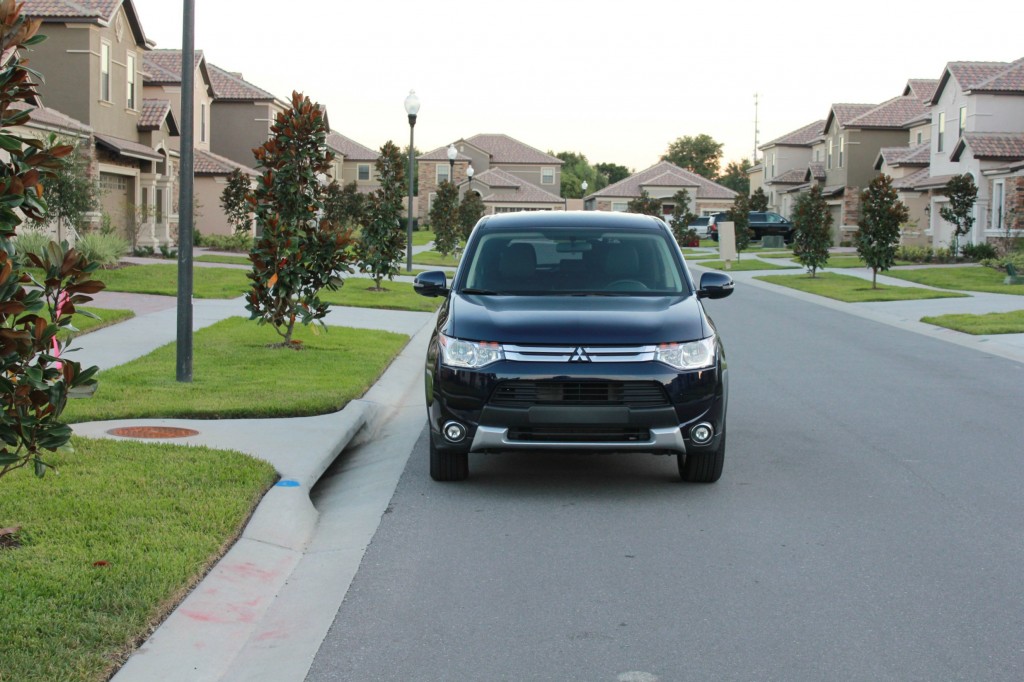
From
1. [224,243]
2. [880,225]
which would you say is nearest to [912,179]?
[880,225]

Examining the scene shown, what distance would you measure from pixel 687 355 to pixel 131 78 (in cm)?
3324

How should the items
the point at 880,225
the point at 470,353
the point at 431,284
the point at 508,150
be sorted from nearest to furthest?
the point at 470,353
the point at 431,284
the point at 880,225
the point at 508,150

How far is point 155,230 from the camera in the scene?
1597 inches

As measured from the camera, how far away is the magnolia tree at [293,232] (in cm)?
1472

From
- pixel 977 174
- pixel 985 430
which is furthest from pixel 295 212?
pixel 977 174

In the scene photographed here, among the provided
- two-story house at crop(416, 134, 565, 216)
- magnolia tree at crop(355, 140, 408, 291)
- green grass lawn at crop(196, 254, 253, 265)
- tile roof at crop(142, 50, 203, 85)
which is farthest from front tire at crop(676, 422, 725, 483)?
two-story house at crop(416, 134, 565, 216)

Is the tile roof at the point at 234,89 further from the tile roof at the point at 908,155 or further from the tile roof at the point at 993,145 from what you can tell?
the tile roof at the point at 993,145

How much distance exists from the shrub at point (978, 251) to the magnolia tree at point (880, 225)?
40.6ft

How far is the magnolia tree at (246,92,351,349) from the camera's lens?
14.7 meters

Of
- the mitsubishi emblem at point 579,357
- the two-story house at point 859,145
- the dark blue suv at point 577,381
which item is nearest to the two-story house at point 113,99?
the dark blue suv at point 577,381

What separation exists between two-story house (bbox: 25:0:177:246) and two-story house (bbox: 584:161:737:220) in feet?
181

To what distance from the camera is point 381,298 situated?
24.7 meters

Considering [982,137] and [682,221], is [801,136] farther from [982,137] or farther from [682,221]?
[982,137]

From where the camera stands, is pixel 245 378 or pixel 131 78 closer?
pixel 245 378
